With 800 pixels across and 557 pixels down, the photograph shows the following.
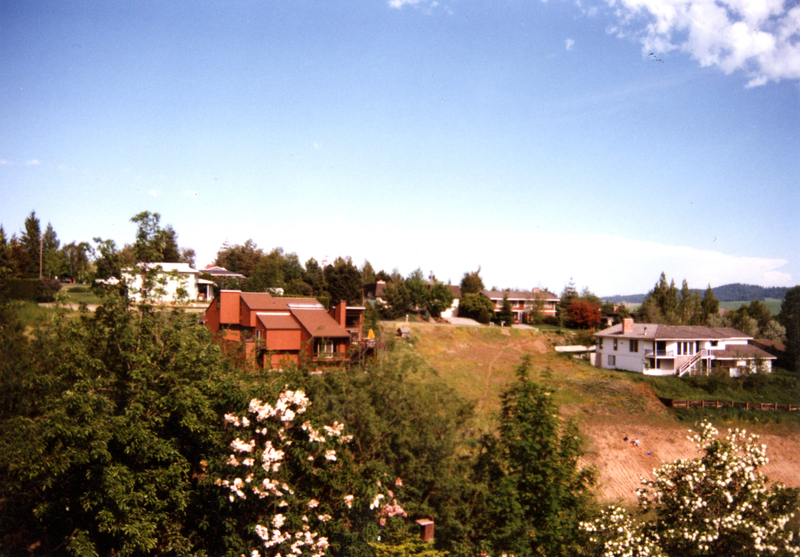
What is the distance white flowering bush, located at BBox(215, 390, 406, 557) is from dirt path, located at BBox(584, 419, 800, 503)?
1002cm

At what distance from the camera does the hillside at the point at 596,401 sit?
17.3 metres

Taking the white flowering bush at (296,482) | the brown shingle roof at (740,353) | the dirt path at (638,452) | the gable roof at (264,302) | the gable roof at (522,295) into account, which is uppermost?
the gable roof at (522,295)

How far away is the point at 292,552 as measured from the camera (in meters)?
6.40

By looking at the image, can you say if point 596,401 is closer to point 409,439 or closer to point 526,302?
point 409,439

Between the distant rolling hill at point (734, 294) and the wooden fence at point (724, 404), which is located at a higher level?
the distant rolling hill at point (734, 294)

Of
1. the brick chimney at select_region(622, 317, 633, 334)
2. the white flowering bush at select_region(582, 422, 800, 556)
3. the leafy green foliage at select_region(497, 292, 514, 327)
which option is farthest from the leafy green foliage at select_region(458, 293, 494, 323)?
the white flowering bush at select_region(582, 422, 800, 556)

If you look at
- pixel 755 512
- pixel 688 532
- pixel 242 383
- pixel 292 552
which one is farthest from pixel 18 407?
pixel 755 512

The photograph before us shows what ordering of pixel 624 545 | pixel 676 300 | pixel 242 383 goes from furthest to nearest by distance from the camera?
pixel 676 300
pixel 242 383
pixel 624 545

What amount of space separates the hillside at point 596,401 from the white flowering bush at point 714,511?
4290mm

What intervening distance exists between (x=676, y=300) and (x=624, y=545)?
157 feet

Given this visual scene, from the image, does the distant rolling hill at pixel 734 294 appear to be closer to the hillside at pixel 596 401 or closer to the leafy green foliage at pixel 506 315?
the hillside at pixel 596 401

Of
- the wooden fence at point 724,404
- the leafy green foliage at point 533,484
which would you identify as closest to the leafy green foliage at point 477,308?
the wooden fence at point 724,404

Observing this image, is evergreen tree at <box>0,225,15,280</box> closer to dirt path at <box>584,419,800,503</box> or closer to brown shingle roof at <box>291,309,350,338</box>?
brown shingle roof at <box>291,309,350,338</box>

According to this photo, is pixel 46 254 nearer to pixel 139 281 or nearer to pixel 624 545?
pixel 139 281
